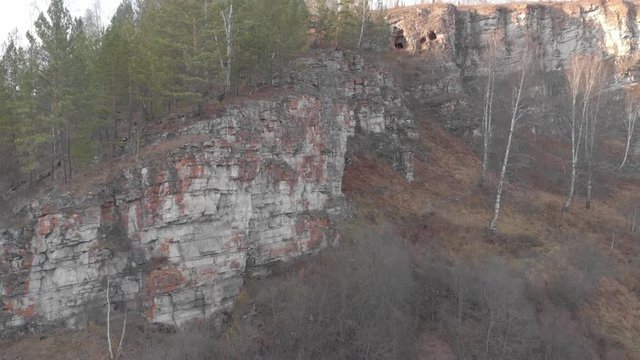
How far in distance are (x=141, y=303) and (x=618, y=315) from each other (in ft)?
75.5

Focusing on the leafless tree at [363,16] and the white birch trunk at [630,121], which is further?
the leafless tree at [363,16]

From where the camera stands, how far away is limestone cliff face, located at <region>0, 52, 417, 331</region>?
17.8 m

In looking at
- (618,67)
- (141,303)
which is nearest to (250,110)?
(141,303)

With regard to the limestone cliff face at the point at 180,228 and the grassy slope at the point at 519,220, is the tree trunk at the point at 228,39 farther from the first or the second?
the grassy slope at the point at 519,220

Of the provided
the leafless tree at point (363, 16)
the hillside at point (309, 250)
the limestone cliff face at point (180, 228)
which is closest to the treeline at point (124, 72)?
the hillside at point (309, 250)

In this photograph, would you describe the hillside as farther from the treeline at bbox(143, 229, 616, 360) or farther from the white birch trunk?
the white birch trunk

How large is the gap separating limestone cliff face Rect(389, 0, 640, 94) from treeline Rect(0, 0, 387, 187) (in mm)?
22658

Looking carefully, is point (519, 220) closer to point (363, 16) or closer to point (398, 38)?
point (363, 16)

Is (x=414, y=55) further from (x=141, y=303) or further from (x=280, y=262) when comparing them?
(x=141, y=303)

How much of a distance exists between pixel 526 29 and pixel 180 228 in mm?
46219

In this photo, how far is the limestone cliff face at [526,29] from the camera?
47000 millimetres

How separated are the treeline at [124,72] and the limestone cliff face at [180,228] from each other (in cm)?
298

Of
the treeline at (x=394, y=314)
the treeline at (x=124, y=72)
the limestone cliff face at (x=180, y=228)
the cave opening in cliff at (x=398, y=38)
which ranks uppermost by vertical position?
the cave opening in cliff at (x=398, y=38)

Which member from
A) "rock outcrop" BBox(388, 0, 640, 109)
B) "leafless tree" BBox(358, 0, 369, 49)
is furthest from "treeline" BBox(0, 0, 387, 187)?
"rock outcrop" BBox(388, 0, 640, 109)
